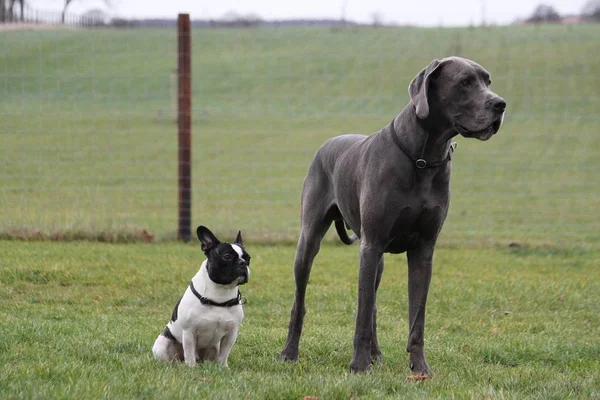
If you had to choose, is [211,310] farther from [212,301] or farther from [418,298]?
[418,298]

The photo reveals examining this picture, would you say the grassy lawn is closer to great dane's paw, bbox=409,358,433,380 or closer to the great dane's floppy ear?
great dane's paw, bbox=409,358,433,380

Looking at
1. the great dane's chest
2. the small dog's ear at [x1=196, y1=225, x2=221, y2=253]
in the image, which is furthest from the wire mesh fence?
the great dane's chest

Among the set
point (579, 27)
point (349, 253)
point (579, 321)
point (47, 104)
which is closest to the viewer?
point (579, 321)

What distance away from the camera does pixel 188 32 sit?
12242 millimetres

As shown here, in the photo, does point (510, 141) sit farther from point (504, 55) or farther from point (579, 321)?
point (579, 321)

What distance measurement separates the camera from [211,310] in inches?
229

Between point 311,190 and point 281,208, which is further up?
point 311,190

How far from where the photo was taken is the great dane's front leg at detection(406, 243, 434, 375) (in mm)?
5836

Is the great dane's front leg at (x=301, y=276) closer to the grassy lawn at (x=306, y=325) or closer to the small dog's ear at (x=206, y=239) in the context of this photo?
the grassy lawn at (x=306, y=325)

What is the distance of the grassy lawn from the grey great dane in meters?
0.52

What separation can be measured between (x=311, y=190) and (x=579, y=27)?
31261 millimetres

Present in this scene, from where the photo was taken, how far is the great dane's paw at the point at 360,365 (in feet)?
18.9

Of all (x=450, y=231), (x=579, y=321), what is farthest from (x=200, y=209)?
(x=579, y=321)

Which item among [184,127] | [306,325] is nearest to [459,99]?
[306,325]
